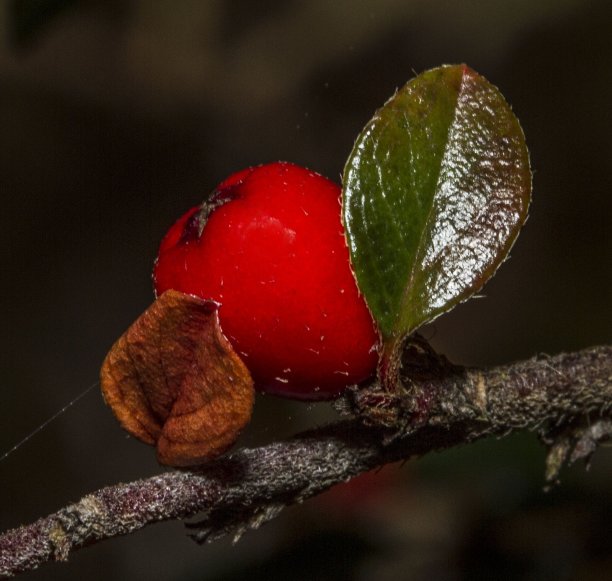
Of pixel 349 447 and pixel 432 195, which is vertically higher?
pixel 432 195

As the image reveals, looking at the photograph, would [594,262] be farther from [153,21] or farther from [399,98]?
[399,98]

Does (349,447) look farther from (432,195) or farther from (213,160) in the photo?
(213,160)

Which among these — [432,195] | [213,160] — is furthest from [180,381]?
[213,160]

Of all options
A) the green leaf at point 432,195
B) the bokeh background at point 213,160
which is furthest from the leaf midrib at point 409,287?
the bokeh background at point 213,160

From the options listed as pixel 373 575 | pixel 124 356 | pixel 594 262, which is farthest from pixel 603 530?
pixel 594 262

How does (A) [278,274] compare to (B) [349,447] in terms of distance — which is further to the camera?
(B) [349,447]

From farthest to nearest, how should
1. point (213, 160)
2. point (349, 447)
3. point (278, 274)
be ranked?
1. point (213, 160)
2. point (349, 447)
3. point (278, 274)

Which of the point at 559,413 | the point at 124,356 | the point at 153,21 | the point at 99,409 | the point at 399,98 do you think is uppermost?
the point at 153,21
